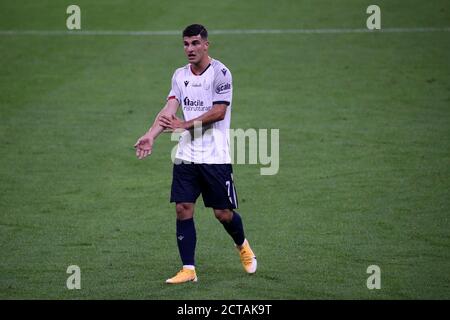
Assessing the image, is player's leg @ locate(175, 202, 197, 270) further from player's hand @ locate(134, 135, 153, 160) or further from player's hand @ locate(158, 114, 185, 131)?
player's hand @ locate(158, 114, 185, 131)

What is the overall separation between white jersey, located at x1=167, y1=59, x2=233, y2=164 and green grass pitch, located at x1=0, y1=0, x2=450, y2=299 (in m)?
1.35

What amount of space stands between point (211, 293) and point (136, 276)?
3.39 feet

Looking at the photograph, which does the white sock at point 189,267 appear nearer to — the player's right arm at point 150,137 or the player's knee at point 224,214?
the player's knee at point 224,214

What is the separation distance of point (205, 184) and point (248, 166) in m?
5.54

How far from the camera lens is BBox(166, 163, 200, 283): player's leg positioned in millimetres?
9750

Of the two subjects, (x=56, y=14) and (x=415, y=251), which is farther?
(x=56, y=14)

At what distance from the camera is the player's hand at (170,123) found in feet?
31.2

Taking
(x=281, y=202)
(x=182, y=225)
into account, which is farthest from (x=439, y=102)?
(x=182, y=225)

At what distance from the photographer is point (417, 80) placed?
66.0 feet

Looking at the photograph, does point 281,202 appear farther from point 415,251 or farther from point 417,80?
point 417,80

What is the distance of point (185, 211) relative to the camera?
32.1 ft

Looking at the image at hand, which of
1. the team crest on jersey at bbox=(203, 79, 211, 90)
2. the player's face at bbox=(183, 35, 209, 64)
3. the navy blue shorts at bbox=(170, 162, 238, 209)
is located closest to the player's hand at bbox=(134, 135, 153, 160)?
the navy blue shorts at bbox=(170, 162, 238, 209)
